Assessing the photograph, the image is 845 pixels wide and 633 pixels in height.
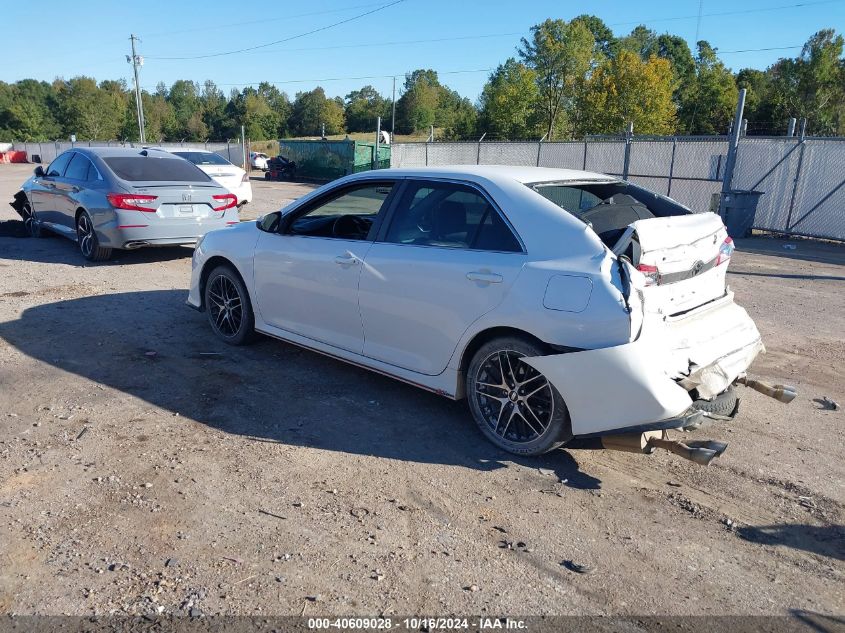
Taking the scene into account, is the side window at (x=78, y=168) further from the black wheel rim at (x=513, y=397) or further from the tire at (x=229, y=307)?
the black wheel rim at (x=513, y=397)

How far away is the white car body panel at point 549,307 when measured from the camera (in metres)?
3.59

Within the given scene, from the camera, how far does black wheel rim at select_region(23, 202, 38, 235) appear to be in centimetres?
1148

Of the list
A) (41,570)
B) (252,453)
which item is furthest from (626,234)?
(41,570)

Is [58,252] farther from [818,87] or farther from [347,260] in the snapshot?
[818,87]

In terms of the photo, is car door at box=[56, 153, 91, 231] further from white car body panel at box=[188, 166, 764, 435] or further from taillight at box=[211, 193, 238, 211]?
white car body panel at box=[188, 166, 764, 435]

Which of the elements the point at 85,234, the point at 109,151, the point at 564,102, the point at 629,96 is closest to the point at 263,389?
the point at 85,234

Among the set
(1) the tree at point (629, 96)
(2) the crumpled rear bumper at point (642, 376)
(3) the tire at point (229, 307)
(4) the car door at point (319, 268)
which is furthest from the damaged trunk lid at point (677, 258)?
(1) the tree at point (629, 96)

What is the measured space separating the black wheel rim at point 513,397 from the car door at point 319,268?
44.0 inches

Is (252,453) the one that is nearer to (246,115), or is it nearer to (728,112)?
(728,112)

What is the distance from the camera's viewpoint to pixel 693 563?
Answer: 10.2 ft

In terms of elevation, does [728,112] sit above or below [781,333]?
above

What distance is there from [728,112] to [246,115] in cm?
6529

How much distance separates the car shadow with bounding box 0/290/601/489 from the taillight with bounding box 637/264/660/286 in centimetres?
Result: 120

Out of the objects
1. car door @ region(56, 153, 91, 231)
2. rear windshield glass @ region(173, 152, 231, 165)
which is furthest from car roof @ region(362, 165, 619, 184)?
rear windshield glass @ region(173, 152, 231, 165)
